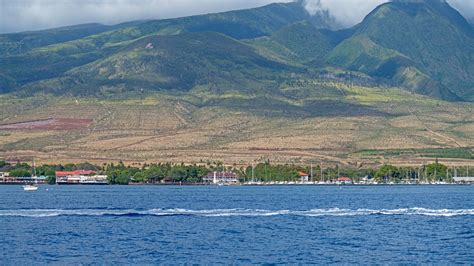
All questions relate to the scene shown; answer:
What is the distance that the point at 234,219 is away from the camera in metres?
104

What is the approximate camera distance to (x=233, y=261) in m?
71.0

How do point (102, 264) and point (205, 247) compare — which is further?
point (205, 247)

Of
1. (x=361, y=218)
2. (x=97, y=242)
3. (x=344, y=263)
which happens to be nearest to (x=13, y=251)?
(x=97, y=242)

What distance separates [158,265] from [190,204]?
221 ft

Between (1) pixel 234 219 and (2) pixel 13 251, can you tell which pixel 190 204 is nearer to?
(1) pixel 234 219

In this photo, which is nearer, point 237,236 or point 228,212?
point 237,236

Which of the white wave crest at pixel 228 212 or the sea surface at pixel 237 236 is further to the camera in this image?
the white wave crest at pixel 228 212

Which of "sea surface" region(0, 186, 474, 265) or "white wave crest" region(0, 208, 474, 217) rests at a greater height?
"white wave crest" region(0, 208, 474, 217)

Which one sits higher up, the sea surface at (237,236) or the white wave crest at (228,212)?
the white wave crest at (228,212)

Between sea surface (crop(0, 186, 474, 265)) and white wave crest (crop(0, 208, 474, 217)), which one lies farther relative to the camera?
white wave crest (crop(0, 208, 474, 217))

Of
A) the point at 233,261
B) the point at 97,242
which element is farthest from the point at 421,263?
the point at 97,242

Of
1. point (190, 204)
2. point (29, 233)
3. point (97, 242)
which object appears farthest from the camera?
point (190, 204)

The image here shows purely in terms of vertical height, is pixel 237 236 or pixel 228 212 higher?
pixel 228 212

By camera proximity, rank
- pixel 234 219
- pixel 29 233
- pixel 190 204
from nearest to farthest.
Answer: pixel 29 233 → pixel 234 219 → pixel 190 204
